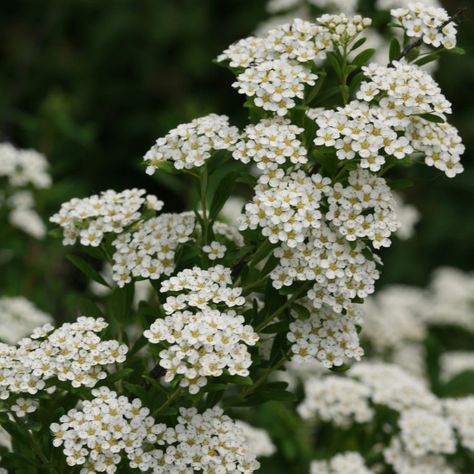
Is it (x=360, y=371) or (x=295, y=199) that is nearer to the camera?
(x=295, y=199)

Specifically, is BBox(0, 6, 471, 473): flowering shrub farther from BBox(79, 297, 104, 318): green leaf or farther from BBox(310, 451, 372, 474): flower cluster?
BBox(310, 451, 372, 474): flower cluster

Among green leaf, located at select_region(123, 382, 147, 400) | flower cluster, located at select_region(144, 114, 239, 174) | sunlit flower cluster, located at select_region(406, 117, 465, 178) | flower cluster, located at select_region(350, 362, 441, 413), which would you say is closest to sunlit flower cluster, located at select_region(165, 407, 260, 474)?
green leaf, located at select_region(123, 382, 147, 400)

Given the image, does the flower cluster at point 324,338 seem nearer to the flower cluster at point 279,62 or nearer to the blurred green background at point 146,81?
the flower cluster at point 279,62

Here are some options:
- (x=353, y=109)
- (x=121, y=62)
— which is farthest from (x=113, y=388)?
(x=121, y=62)

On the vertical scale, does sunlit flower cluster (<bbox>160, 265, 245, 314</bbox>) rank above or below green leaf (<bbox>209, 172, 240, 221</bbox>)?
below

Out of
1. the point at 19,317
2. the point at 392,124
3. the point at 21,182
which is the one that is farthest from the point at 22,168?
the point at 392,124

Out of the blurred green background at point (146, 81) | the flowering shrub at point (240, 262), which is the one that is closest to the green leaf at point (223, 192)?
the flowering shrub at point (240, 262)

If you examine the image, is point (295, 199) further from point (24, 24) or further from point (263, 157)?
point (24, 24)
